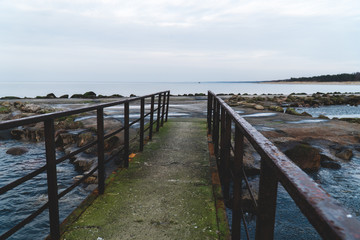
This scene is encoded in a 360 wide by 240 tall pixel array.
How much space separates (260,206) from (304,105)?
90.5 feet

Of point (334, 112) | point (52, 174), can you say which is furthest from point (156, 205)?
point (334, 112)

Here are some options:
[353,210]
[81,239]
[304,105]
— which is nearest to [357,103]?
[304,105]

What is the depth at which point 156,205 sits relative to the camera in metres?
3.03

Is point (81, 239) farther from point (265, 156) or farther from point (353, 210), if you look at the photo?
point (353, 210)

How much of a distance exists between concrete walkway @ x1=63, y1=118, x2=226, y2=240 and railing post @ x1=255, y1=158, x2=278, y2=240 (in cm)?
133

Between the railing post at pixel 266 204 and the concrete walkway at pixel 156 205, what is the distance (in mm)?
1334

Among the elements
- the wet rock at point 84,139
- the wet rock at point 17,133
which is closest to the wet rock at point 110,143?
the wet rock at point 84,139

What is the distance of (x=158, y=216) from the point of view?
2783 millimetres

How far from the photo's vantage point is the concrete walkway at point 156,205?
2496 millimetres

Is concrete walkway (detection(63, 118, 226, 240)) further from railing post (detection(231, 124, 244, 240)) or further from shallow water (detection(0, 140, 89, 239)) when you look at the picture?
shallow water (detection(0, 140, 89, 239))

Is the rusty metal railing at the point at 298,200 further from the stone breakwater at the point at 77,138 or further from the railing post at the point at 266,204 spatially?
the stone breakwater at the point at 77,138

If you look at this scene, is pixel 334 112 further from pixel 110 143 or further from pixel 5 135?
pixel 5 135

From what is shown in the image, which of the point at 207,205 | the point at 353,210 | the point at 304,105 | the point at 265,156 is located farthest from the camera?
the point at 304,105

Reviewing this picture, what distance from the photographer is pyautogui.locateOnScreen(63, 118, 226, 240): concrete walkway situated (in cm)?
250
